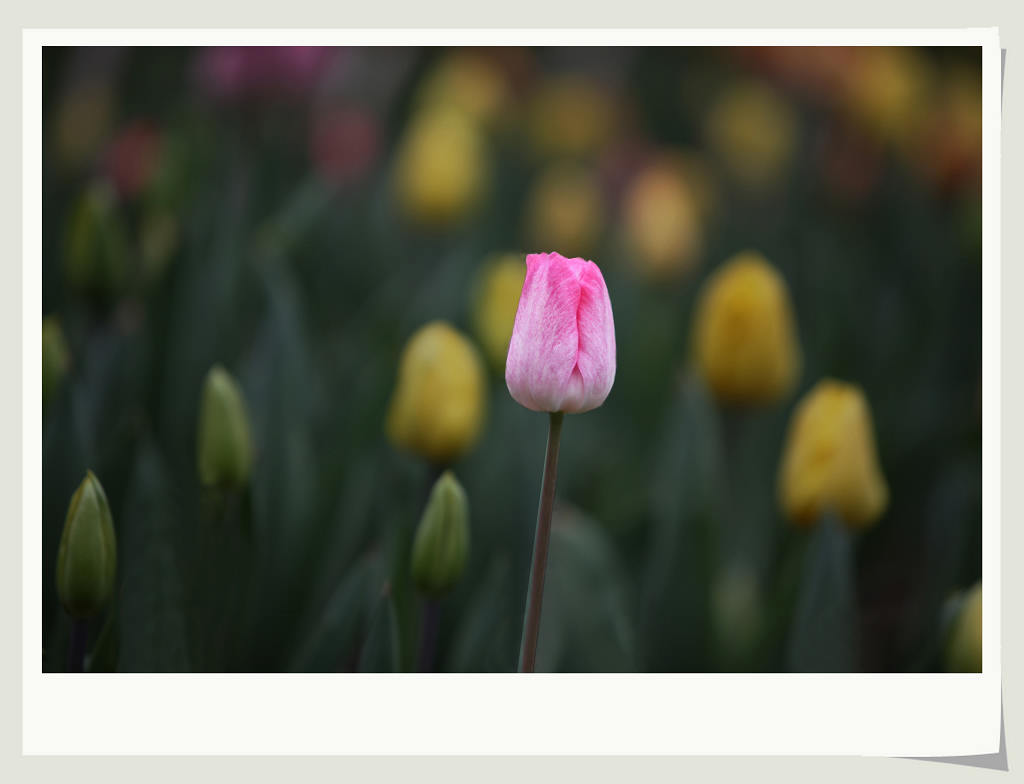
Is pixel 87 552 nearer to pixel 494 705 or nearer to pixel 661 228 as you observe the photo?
pixel 494 705

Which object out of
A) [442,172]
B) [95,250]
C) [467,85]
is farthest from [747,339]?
[467,85]

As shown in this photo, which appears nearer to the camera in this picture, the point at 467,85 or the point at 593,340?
the point at 593,340

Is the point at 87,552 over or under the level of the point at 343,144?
under

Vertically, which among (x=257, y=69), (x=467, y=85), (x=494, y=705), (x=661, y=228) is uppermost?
(x=467, y=85)

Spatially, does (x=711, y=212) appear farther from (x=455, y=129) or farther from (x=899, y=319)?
(x=455, y=129)

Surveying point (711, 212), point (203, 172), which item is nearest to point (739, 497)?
point (711, 212)

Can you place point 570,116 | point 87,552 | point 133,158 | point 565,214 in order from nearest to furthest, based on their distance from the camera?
point 87,552 < point 133,158 < point 565,214 < point 570,116

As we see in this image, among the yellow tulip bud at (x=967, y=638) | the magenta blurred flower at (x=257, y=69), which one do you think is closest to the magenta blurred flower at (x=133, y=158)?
the magenta blurred flower at (x=257, y=69)
